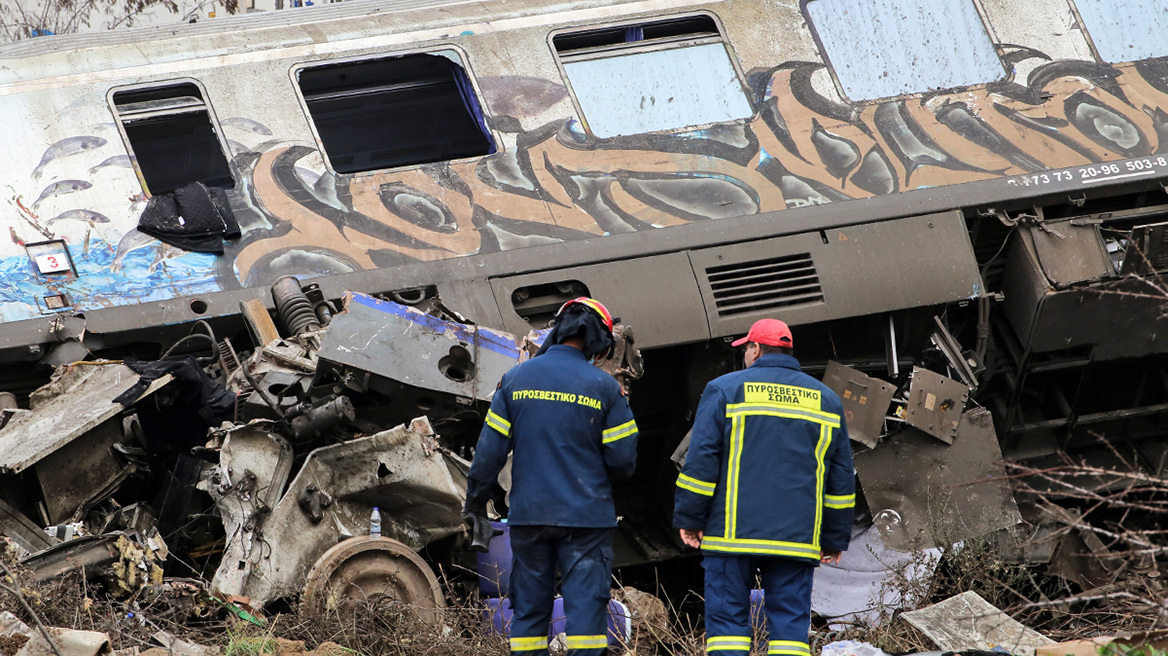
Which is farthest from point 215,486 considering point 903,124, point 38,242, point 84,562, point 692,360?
point 903,124

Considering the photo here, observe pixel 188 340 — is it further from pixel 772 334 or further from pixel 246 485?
pixel 772 334

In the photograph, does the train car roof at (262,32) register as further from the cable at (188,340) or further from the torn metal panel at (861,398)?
the torn metal panel at (861,398)

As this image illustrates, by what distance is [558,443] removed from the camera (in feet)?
15.4

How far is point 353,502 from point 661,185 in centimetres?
276

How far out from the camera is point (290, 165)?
7.21 metres

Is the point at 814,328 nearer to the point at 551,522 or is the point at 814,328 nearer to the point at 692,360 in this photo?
the point at 692,360

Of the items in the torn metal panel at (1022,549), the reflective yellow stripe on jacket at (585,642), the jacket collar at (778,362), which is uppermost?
the jacket collar at (778,362)

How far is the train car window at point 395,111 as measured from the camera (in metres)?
7.73

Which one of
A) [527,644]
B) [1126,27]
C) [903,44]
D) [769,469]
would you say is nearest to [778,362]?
[769,469]

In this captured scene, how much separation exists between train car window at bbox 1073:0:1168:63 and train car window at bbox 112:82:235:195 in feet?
18.8

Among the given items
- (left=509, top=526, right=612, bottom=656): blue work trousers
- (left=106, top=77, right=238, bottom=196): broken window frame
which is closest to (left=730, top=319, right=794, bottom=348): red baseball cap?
(left=509, top=526, right=612, bottom=656): blue work trousers

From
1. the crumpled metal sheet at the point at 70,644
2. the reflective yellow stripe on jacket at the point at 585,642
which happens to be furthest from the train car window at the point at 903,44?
the crumpled metal sheet at the point at 70,644

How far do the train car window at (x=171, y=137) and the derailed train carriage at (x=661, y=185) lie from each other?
0.06 feet

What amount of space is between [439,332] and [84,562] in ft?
6.41
